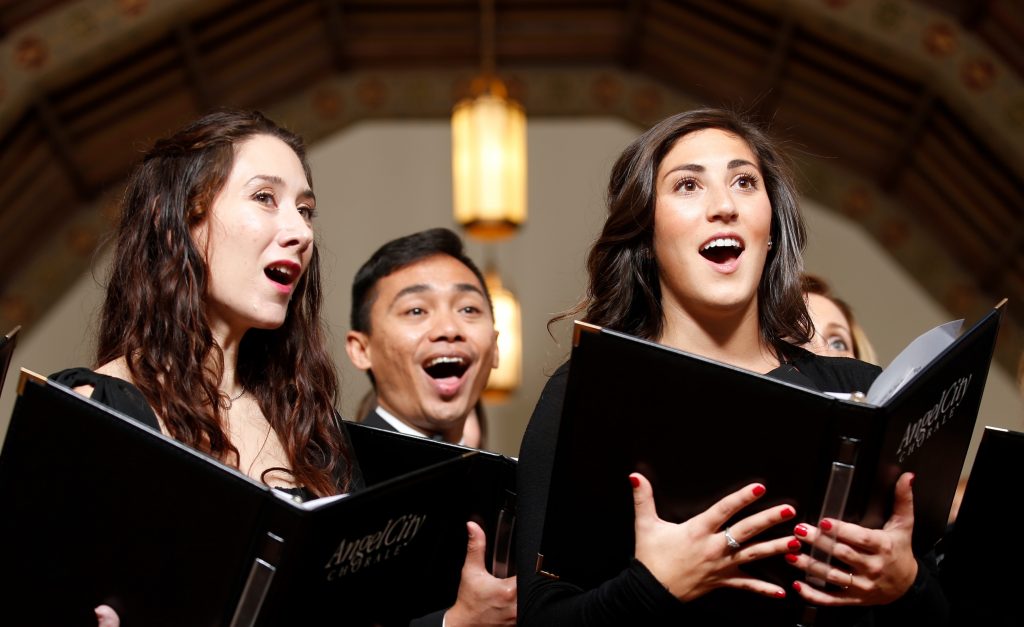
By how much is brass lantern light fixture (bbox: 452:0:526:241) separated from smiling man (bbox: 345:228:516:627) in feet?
9.70

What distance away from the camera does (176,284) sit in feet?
6.95

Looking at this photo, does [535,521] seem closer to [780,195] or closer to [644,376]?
[644,376]

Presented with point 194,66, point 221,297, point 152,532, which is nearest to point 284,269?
point 221,297

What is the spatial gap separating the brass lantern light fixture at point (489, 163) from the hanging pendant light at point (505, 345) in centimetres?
35

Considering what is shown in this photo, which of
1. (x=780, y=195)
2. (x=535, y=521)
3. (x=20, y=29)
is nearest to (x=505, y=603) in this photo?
(x=535, y=521)

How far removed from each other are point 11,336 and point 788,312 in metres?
1.32

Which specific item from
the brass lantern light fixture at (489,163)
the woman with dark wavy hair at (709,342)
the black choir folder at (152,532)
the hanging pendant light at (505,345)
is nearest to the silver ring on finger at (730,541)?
the woman with dark wavy hair at (709,342)

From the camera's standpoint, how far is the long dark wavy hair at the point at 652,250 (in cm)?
224

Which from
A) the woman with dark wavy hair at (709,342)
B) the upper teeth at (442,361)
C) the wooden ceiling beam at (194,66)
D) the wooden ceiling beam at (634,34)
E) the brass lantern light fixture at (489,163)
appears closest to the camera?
the woman with dark wavy hair at (709,342)

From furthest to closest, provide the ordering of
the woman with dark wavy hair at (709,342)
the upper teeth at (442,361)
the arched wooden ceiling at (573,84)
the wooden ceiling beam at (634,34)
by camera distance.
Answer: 1. the wooden ceiling beam at (634,34)
2. the arched wooden ceiling at (573,84)
3. the upper teeth at (442,361)
4. the woman with dark wavy hair at (709,342)

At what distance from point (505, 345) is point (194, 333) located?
464 cm

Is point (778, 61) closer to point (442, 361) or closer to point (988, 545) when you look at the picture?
point (442, 361)

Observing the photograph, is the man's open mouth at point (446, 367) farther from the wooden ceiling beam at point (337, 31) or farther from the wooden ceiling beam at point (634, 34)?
the wooden ceiling beam at point (634, 34)

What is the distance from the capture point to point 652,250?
7.45 feet
